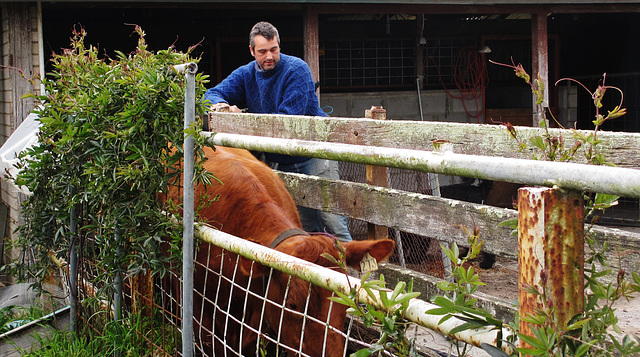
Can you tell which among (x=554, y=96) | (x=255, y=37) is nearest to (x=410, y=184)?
(x=255, y=37)

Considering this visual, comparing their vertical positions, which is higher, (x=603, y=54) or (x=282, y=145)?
(x=603, y=54)

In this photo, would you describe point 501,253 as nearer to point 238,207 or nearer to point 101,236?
point 238,207

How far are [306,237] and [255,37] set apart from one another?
2397 mm

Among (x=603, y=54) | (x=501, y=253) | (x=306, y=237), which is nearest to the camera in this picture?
(x=306, y=237)

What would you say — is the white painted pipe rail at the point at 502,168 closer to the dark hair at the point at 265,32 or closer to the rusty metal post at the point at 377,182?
the rusty metal post at the point at 377,182

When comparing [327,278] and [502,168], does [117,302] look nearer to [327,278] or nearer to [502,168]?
[327,278]

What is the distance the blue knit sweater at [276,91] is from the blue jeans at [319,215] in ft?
0.32

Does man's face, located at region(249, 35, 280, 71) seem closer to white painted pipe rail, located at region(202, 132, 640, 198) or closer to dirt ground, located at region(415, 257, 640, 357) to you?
dirt ground, located at region(415, 257, 640, 357)

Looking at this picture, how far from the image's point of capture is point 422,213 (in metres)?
3.33

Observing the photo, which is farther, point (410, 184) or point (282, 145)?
Result: point (410, 184)

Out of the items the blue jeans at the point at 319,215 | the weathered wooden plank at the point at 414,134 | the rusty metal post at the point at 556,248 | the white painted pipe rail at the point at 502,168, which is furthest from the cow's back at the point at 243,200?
the rusty metal post at the point at 556,248

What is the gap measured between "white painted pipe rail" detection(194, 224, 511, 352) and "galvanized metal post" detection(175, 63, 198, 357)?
0.10 m

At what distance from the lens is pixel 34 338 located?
362cm

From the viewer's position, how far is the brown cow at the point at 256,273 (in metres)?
2.26
